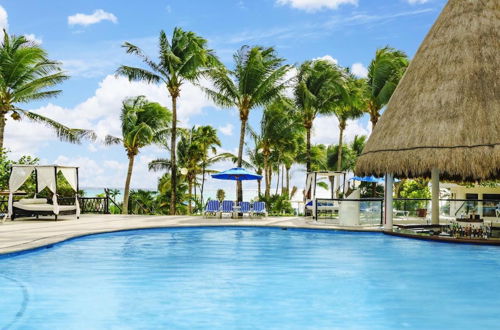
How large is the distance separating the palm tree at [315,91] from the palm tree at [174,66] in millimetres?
4877

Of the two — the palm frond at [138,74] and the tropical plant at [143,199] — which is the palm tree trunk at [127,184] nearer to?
the tropical plant at [143,199]

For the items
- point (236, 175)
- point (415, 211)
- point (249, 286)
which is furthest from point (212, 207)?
point (249, 286)

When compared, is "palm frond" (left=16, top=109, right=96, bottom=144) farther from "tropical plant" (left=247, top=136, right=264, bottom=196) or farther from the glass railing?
"tropical plant" (left=247, top=136, right=264, bottom=196)

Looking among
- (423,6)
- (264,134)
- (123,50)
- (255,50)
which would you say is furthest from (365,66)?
(123,50)

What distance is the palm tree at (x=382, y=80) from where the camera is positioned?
27634 mm

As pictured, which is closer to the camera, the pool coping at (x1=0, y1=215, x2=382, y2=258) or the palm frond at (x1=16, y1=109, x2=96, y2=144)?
the pool coping at (x1=0, y1=215, x2=382, y2=258)

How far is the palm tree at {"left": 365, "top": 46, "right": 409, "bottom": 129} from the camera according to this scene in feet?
90.7

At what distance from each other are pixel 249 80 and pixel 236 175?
4842mm

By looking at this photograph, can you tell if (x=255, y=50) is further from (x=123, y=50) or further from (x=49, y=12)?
(x=49, y=12)

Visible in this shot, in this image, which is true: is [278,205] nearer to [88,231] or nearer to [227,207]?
[227,207]

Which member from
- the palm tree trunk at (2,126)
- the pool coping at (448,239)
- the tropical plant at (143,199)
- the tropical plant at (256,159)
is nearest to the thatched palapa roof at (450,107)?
the pool coping at (448,239)

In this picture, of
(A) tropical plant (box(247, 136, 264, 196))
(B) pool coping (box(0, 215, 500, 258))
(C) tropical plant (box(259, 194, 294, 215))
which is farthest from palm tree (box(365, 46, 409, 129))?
(A) tropical plant (box(247, 136, 264, 196))

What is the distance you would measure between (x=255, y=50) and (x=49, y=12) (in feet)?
31.8

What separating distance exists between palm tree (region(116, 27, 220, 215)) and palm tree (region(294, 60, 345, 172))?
4.88 meters
